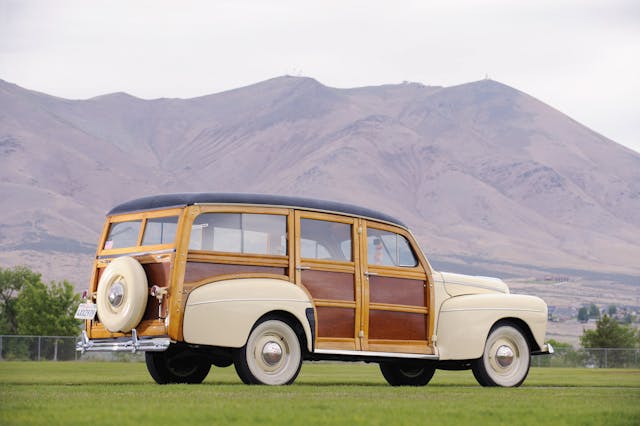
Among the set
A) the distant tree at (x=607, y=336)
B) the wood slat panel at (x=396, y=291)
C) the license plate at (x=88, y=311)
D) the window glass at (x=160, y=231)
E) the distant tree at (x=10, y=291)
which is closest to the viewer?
the window glass at (x=160, y=231)

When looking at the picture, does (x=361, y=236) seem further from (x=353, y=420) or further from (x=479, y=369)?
(x=353, y=420)

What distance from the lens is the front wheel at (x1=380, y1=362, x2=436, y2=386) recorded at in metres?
18.7

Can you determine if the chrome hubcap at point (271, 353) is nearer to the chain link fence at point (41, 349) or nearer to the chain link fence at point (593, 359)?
the chain link fence at point (41, 349)

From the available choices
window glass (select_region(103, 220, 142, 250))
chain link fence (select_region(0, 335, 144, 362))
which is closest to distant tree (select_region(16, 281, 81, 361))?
chain link fence (select_region(0, 335, 144, 362))

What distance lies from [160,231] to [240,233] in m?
1.06

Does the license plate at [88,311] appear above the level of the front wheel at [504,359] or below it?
above

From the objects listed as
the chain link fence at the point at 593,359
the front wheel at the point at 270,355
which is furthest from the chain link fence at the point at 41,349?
the front wheel at the point at 270,355

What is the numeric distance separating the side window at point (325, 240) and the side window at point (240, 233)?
35cm

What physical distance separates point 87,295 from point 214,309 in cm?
283

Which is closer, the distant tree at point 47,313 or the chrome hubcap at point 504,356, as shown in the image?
the chrome hubcap at point 504,356

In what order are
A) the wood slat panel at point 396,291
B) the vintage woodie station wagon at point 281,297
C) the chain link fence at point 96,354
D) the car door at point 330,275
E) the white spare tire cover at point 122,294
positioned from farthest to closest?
1. the chain link fence at point 96,354
2. the wood slat panel at point 396,291
3. the car door at point 330,275
4. the white spare tire cover at point 122,294
5. the vintage woodie station wagon at point 281,297

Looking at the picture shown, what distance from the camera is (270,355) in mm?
15375

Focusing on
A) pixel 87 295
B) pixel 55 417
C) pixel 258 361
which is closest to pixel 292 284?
pixel 258 361

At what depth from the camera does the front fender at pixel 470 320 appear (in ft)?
57.3
